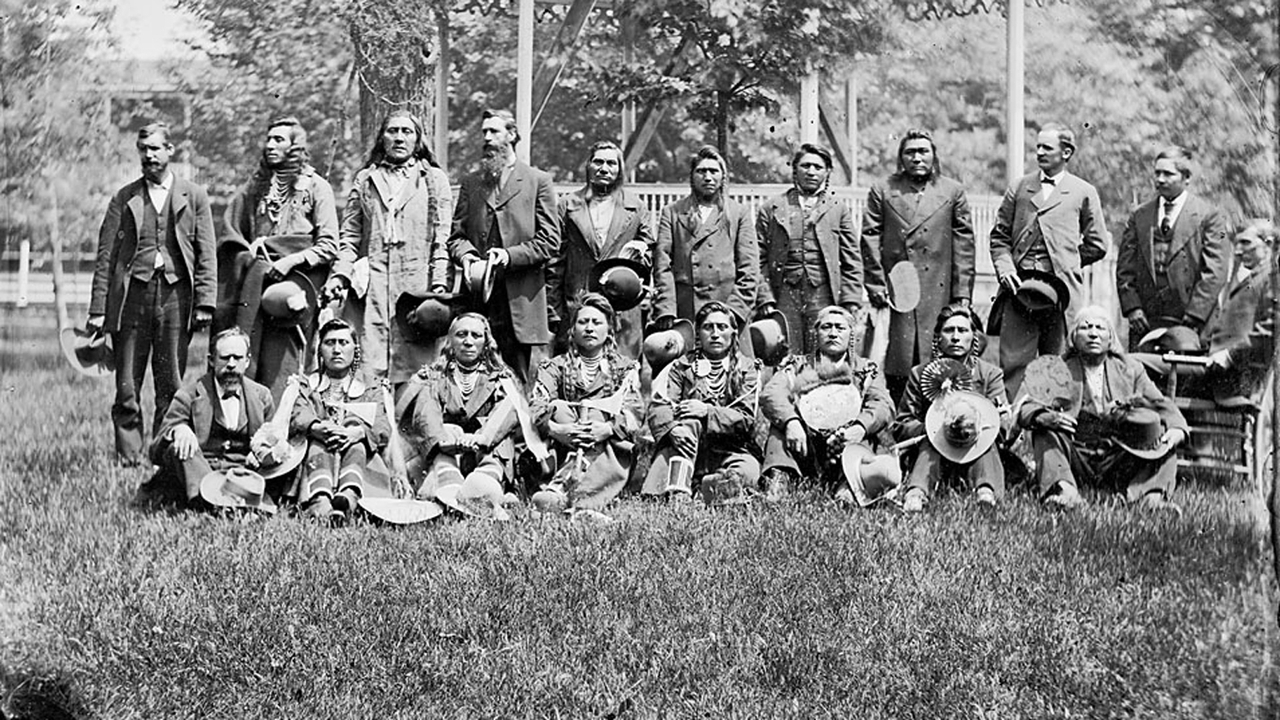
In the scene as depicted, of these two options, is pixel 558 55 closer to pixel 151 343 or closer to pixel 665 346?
pixel 665 346

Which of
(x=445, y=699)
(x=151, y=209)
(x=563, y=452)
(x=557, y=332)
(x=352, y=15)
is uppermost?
(x=352, y=15)

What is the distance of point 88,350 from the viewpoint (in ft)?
25.6

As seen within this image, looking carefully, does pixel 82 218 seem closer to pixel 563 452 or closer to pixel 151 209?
pixel 151 209

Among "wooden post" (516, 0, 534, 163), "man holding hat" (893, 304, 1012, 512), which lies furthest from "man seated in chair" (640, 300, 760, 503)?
"wooden post" (516, 0, 534, 163)

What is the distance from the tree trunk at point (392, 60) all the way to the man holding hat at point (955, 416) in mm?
3930

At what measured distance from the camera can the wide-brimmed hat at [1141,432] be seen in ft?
23.1

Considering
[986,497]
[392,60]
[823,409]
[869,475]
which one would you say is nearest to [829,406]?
[823,409]

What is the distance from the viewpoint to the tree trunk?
952 cm

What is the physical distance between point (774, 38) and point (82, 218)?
6.35m

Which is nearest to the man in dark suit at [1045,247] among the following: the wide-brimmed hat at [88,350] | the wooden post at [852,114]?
the wide-brimmed hat at [88,350]

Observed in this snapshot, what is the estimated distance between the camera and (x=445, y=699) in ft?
16.0

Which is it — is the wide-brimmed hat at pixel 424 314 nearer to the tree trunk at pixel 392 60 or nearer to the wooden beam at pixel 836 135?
the tree trunk at pixel 392 60

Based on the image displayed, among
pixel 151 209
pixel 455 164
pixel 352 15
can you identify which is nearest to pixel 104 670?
pixel 151 209

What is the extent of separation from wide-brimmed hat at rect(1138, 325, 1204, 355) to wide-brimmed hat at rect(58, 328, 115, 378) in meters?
5.62
